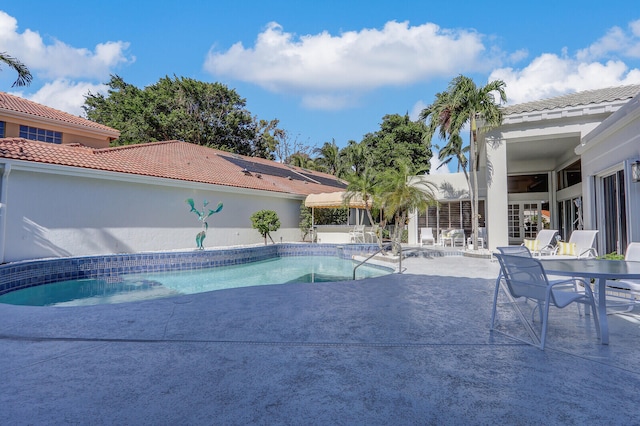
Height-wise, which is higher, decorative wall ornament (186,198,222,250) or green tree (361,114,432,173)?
green tree (361,114,432,173)

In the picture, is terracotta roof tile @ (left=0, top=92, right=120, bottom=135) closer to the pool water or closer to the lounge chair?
the pool water

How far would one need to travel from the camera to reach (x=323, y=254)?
22.1 meters

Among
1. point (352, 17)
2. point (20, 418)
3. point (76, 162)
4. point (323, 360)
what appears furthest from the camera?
point (352, 17)

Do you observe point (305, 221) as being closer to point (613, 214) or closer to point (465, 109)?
point (465, 109)

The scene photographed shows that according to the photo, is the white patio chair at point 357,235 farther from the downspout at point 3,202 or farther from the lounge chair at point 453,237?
the downspout at point 3,202

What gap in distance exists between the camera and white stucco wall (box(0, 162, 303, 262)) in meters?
14.3

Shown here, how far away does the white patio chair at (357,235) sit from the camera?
80.2 feet

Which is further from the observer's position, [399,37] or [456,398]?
[399,37]

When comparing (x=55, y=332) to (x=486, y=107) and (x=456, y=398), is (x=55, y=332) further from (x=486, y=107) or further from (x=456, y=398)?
(x=486, y=107)

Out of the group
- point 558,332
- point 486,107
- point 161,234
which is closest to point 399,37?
point 486,107

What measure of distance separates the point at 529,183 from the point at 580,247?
15.3 meters

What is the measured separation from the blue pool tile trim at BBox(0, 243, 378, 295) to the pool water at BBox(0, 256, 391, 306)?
394 mm

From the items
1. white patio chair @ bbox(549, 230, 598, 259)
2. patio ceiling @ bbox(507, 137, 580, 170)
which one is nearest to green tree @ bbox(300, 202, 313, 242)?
patio ceiling @ bbox(507, 137, 580, 170)

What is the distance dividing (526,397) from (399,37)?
950 inches
